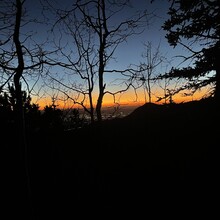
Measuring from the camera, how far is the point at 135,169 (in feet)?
26.7

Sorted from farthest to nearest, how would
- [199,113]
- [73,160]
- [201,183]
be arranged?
[199,113], [73,160], [201,183]

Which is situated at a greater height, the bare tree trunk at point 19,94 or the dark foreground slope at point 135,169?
the bare tree trunk at point 19,94

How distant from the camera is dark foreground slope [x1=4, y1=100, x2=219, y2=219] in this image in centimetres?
636

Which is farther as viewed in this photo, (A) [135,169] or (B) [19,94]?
(A) [135,169]

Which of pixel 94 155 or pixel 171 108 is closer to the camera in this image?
pixel 94 155

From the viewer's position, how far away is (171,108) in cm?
1318

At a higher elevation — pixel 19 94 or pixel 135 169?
pixel 19 94

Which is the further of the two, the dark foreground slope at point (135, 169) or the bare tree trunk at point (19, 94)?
the dark foreground slope at point (135, 169)

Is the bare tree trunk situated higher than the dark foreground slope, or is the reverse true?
the bare tree trunk

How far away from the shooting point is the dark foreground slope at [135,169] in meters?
6.36

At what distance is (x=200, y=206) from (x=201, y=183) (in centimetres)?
87

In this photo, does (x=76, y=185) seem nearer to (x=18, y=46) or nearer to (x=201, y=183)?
(x=201, y=183)

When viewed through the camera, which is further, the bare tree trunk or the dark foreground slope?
the dark foreground slope

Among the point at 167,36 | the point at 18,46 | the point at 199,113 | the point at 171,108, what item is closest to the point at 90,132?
the point at 171,108
